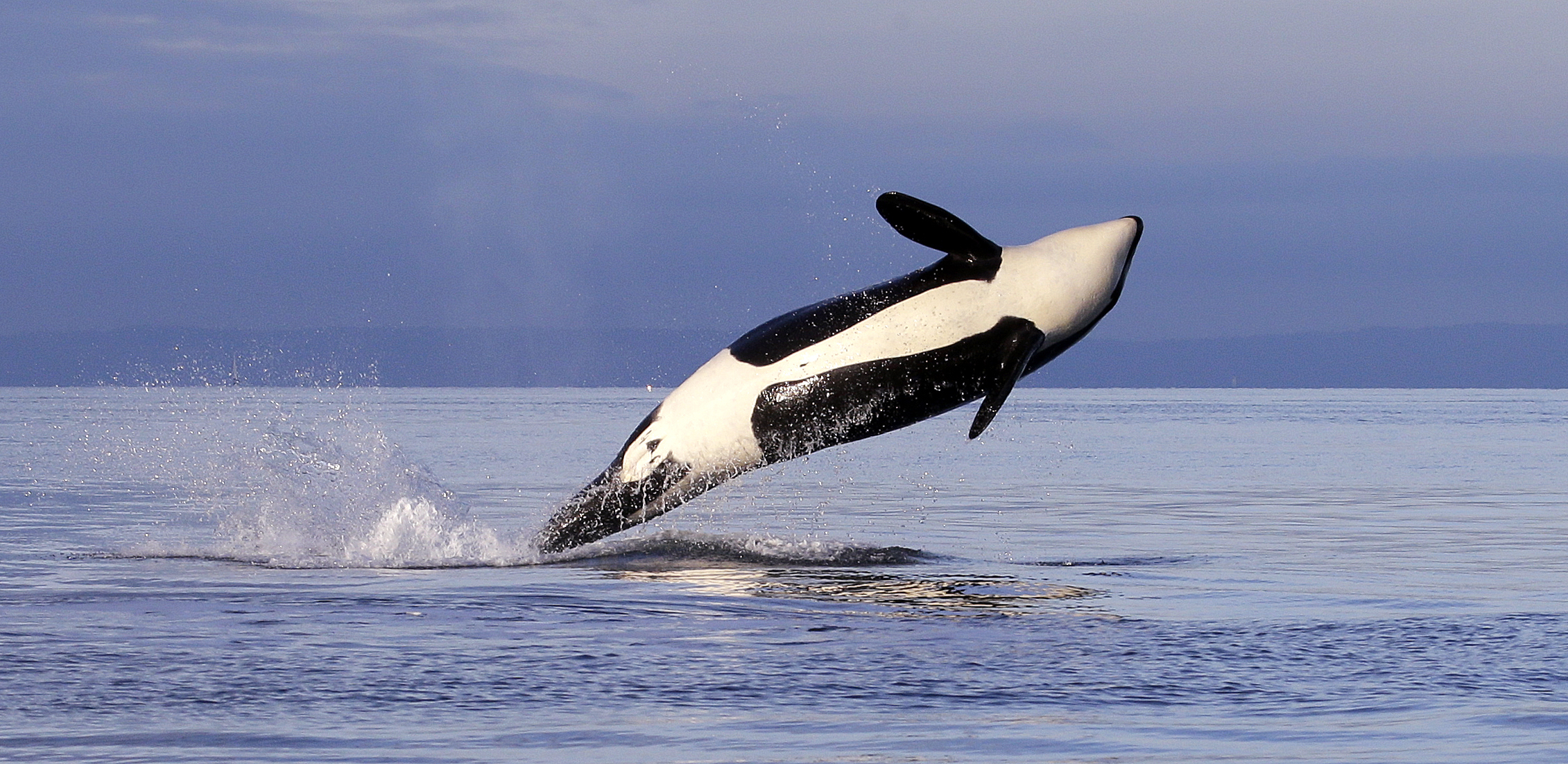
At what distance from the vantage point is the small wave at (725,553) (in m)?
16.4

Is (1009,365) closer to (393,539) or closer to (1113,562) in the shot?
(1113,562)

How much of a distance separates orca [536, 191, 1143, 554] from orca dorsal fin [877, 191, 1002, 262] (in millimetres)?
12

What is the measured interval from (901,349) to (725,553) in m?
4.21

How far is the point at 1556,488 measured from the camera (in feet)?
98.9

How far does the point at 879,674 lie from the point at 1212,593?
5.33m

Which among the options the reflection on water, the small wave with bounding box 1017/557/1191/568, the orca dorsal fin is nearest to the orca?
the orca dorsal fin

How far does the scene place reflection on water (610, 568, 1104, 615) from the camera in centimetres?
1323

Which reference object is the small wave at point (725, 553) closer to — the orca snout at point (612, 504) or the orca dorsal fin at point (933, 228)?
the orca snout at point (612, 504)

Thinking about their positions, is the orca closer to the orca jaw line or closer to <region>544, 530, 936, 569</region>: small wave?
the orca jaw line

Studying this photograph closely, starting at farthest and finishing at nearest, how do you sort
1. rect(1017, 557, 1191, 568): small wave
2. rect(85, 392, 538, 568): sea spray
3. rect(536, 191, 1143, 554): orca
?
rect(1017, 557, 1191, 568): small wave < rect(85, 392, 538, 568): sea spray < rect(536, 191, 1143, 554): orca

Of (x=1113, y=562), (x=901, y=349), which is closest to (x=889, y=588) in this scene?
(x=901, y=349)

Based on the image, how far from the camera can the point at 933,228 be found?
13805mm

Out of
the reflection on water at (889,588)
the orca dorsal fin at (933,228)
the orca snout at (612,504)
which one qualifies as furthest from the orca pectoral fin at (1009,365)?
the orca snout at (612,504)

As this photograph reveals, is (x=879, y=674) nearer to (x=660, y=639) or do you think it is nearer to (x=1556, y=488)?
(x=660, y=639)
